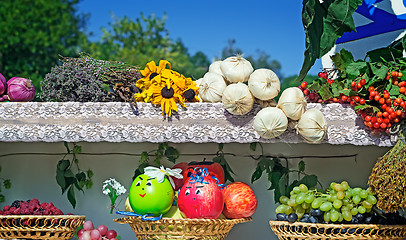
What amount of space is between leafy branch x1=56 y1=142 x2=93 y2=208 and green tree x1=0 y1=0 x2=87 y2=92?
6.69 metres

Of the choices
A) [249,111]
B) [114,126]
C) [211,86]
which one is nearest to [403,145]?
[249,111]

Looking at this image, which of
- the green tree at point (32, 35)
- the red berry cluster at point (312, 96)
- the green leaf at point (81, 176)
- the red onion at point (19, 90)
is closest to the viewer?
the red berry cluster at point (312, 96)

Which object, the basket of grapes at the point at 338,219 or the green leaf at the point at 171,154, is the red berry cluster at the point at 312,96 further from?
the green leaf at the point at 171,154

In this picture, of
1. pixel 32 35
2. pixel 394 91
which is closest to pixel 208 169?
pixel 394 91

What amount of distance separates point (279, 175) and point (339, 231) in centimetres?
46

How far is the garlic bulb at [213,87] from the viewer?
68.9 inches

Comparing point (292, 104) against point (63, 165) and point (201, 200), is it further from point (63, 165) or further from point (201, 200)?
point (63, 165)

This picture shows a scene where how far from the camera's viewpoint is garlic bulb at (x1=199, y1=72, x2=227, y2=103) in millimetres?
1751

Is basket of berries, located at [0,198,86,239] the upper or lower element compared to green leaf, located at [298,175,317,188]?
lower

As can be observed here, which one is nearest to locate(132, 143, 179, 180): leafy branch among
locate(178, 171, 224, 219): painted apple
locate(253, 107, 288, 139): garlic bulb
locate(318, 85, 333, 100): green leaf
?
locate(178, 171, 224, 219): painted apple

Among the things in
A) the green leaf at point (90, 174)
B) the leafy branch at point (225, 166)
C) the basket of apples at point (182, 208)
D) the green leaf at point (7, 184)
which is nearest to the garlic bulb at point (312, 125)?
the basket of apples at point (182, 208)

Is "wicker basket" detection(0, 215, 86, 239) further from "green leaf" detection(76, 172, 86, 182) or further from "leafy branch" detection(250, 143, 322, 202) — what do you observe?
"leafy branch" detection(250, 143, 322, 202)

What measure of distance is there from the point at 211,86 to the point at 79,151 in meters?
0.83

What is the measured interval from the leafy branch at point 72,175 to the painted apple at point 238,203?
0.81 m
